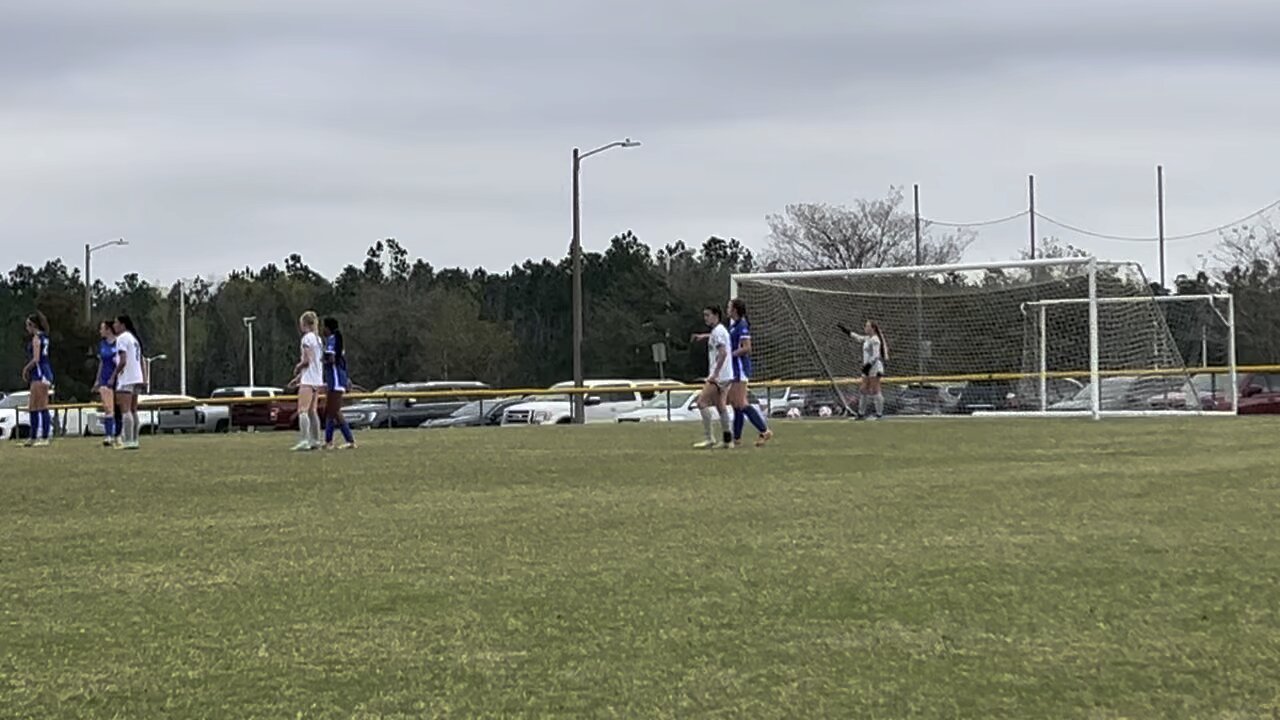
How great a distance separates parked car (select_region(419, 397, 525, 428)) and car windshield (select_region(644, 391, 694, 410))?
3.36m

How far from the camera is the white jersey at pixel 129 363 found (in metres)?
20.9

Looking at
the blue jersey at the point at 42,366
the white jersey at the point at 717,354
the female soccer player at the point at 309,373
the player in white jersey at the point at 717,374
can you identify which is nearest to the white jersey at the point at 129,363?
the blue jersey at the point at 42,366

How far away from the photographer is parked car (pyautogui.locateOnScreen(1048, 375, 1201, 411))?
32094 mm

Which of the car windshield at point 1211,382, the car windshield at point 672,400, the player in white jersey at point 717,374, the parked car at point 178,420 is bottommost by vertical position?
the parked car at point 178,420

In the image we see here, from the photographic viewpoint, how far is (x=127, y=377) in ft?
69.0

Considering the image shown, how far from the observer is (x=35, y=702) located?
5.21 meters

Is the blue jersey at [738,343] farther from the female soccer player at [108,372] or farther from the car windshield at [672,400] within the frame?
the car windshield at [672,400]

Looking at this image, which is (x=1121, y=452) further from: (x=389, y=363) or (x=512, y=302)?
(x=512, y=302)

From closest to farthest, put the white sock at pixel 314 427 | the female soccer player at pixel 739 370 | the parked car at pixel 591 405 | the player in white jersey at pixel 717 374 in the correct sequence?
the player in white jersey at pixel 717 374
the female soccer player at pixel 739 370
the white sock at pixel 314 427
the parked car at pixel 591 405

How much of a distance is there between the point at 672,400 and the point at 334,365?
2016 centimetres

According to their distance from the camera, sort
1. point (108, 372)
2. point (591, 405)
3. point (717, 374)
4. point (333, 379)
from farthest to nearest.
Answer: point (591, 405)
point (108, 372)
point (333, 379)
point (717, 374)

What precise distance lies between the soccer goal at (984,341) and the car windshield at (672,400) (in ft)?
16.0

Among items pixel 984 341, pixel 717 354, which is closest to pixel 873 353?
pixel 984 341

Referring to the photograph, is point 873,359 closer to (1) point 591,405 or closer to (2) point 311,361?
(2) point 311,361
